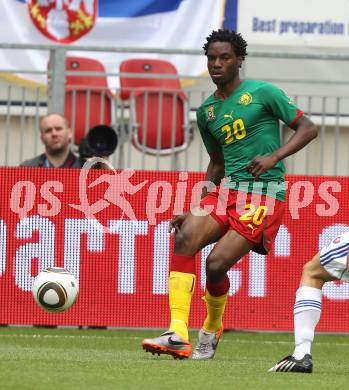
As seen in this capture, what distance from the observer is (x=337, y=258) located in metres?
8.48

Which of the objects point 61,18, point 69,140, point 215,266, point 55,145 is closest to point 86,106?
point 69,140

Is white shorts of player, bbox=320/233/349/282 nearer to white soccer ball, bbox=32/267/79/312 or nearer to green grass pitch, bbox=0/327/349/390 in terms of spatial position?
green grass pitch, bbox=0/327/349/390

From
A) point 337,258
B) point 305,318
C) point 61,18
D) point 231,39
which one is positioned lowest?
point 305,318

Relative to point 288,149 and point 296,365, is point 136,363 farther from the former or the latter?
point 288,149

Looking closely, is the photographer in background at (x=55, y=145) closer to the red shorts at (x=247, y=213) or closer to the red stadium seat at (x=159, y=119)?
the red stadium seat at (x=159, y=119)

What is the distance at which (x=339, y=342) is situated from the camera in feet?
41.4

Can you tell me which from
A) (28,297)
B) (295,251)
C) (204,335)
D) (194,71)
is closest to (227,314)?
(295,251)

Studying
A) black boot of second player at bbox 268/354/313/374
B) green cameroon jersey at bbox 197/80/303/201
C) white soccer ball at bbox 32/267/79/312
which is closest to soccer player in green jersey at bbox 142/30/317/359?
green cameroon jersey at bbox 197/80/303/201

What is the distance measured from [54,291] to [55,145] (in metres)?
3.19

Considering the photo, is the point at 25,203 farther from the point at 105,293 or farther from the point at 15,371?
the point at 15,371

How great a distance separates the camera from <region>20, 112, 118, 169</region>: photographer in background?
13086 millimetres

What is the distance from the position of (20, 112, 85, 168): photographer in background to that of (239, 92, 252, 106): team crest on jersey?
359 cm

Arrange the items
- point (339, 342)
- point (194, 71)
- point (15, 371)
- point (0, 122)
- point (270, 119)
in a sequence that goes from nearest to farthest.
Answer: point (15, 371), point (270, 119), point (339, 342), point (0, 122), point (194, 71)

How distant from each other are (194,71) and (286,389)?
939 centimetres
